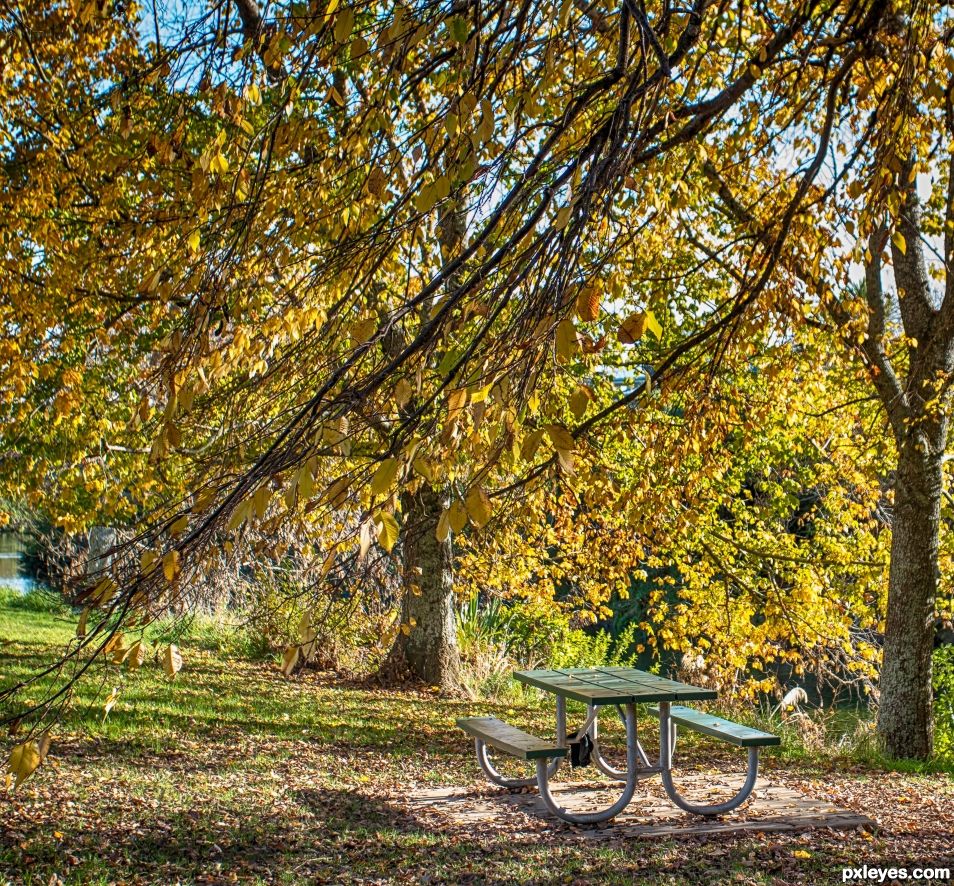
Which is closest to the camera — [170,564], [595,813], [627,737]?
[170,564]

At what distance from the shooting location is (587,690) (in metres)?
5.64

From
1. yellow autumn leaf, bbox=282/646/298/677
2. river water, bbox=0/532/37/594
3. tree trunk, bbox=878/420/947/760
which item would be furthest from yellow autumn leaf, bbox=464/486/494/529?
river water, bbox=0/532/37/594

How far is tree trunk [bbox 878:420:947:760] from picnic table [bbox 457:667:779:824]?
3286 mm

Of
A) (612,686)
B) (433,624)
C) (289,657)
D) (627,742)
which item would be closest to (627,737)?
(627,742)

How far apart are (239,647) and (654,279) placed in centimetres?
790

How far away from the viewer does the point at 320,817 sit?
5277 millimetres

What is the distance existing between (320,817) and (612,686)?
1.85 metres

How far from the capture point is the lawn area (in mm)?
4433

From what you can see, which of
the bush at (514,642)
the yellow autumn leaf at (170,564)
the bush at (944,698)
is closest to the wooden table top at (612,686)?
the yellow autumn leaf at (170,564)

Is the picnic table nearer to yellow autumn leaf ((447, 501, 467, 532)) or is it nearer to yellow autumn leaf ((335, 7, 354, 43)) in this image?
yellow autumn leaf ((447, 501, 467, 532))

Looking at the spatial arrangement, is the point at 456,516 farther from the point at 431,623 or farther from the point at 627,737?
Result: the point at 431,623

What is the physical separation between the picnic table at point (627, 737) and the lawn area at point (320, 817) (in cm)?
33

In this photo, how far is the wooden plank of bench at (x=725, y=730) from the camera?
5.31 m

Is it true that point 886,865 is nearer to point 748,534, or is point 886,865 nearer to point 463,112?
point 463,112
